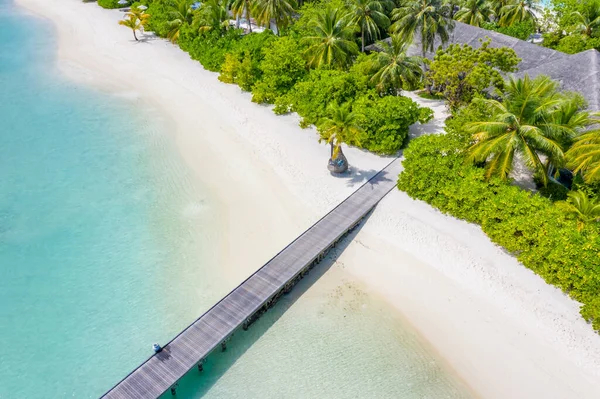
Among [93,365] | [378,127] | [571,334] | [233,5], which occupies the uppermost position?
[233,5]

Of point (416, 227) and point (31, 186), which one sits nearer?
point (416, 227)

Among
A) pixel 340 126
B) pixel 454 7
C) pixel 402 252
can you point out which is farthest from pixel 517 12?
pixel 402 252

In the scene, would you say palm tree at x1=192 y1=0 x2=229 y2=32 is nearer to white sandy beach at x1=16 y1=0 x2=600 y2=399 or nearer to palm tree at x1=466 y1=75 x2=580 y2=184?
white sandy beach at x1=16 y1=0 x2=600 y2=399

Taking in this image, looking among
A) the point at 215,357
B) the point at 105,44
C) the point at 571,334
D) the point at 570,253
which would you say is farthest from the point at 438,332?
the point at 105,44

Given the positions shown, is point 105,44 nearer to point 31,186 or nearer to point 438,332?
point 31,186

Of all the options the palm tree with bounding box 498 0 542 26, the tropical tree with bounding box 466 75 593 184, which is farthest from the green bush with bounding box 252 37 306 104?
the palm tree with bounding box 498 0 542 26

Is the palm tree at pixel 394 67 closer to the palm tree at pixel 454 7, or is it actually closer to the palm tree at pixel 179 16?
the palm tree at pixel 454 7
